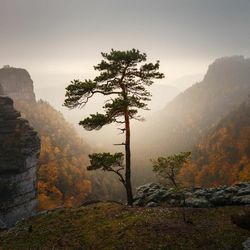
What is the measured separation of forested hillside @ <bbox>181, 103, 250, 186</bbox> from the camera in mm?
107562

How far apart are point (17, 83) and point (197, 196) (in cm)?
16526

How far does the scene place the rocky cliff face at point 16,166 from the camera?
177 ft

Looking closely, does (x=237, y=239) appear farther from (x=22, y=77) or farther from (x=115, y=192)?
(x=22, y=77)

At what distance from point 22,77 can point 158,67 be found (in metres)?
166

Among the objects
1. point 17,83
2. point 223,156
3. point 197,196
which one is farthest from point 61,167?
point 197,196

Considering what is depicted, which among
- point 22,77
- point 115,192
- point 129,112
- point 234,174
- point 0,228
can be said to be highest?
point 22,77

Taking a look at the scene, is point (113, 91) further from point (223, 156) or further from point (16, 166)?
point (223, 156)

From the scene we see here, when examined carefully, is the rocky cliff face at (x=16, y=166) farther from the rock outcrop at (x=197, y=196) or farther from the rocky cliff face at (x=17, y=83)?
the rocky cliff face at (x=17, y=83)

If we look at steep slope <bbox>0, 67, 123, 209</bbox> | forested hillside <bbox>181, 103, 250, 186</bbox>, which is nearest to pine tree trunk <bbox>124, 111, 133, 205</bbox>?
steep slope <bbox>0, 67, 123, 209</bbox>

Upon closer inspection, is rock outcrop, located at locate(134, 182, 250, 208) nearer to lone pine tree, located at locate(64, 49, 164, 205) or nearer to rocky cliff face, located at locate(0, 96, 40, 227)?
lone pine tree, located at locate(64, 49, 164, 205)

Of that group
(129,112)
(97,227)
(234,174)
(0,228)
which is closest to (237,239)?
(97,227)

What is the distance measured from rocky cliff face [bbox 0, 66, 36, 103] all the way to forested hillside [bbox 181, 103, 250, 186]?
93050 millimetres

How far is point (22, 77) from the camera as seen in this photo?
17938 cm

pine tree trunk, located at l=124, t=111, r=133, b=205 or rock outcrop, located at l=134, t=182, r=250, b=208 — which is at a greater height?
pine tree trunk, located at l=124, t=111, r=133, b=205
